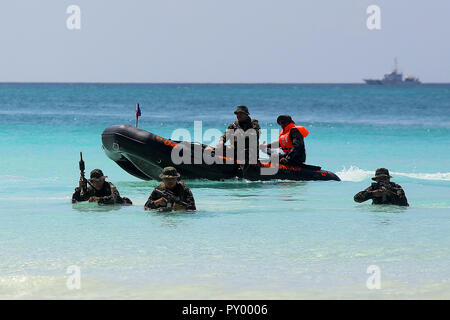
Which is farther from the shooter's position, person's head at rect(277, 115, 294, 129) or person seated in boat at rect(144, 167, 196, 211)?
person's head at rect(277, 115, 294, 129)

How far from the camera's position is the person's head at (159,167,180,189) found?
969 centimetres

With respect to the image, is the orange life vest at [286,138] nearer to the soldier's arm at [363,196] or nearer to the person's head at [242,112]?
the person's head at [242,112]

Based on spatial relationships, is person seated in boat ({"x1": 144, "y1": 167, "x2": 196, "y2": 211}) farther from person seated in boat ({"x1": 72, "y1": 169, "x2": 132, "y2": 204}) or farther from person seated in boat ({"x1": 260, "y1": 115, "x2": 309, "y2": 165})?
person seated in boat ({"x1": 260, "y1": 115, "x2": 309, "y2": 165})

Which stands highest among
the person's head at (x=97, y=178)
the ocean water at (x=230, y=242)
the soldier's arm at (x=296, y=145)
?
the soldier's arm at (x=296, y=145)

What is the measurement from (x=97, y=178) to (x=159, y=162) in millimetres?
3092

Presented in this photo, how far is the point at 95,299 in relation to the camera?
656cm

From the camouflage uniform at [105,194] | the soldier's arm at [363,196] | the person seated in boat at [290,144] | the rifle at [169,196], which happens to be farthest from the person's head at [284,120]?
the rifle at [169,196]

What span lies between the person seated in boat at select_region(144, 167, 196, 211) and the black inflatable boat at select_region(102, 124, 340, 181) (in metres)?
3.03

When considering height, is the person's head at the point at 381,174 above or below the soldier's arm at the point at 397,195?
above

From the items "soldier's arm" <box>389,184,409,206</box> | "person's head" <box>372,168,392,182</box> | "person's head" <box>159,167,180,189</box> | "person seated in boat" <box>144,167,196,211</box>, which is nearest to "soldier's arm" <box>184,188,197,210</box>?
"person seated in boat" <box>144,167,196,211</box>

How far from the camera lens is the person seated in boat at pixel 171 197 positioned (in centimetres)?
1008

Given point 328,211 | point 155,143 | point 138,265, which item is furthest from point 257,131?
point 138,265

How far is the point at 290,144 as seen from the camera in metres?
14.2

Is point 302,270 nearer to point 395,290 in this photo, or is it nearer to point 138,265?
point 395,290
